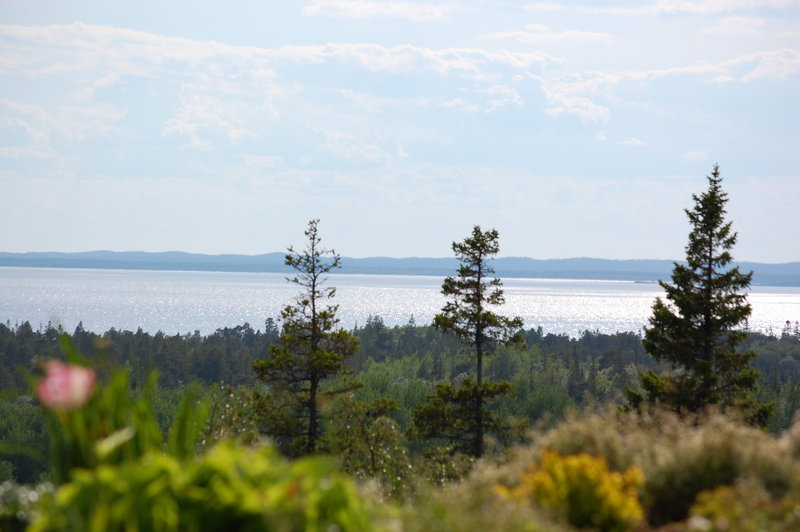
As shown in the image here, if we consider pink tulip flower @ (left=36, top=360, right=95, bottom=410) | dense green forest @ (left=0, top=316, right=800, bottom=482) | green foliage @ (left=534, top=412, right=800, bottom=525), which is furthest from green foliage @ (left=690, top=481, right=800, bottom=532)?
dense green forest @ (left=0, top=316, right=800, bottom=482)

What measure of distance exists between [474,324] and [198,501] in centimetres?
→ 2742

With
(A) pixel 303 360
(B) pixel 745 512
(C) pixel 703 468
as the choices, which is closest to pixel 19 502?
(B) pixel 745 512

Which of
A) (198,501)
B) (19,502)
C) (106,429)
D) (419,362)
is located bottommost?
(419,362)

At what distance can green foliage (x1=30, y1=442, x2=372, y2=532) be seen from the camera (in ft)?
11.6

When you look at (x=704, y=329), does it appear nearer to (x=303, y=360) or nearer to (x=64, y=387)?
(x=303, y=360)

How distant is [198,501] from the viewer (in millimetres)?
3666

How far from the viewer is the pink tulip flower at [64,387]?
12.5 feet

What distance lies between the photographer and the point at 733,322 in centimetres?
2458

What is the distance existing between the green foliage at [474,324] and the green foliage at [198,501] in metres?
26.2

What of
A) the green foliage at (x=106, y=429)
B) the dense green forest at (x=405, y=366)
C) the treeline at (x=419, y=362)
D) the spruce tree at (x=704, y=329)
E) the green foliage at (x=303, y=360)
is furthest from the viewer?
the treeline at (x=419, y=362)

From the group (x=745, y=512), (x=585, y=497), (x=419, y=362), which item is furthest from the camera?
(x=419, y=362)

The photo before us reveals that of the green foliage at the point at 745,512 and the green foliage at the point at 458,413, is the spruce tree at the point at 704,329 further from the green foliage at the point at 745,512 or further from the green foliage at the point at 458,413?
the green foliage at the point at 745,512

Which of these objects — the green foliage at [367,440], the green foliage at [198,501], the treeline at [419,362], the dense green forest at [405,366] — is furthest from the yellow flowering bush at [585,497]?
the treeline at [419,362]

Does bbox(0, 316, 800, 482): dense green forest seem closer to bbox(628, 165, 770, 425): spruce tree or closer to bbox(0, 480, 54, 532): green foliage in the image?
bbox(628, 165, 770, 425): spruce tree
